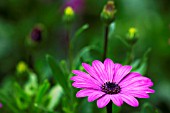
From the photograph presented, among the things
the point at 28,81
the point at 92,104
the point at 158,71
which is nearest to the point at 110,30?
the point at 92,104

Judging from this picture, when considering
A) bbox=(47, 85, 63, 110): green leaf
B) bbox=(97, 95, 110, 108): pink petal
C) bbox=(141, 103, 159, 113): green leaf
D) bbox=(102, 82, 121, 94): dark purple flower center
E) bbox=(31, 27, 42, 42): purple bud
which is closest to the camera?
bbox=(97, 95, 110, 108): pink petal

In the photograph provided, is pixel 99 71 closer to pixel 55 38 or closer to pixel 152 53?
pixel 152 53

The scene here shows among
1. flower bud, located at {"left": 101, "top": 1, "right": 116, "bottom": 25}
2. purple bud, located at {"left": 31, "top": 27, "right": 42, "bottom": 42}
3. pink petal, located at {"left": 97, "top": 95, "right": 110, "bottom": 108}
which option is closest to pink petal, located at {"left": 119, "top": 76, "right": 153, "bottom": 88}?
pink petal, located at {"left": 97, "top": 95, "right": 110, "bottom": 108}

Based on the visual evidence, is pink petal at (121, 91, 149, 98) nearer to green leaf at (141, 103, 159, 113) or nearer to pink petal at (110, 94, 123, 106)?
pink petal at (110, 94, 123, 106)

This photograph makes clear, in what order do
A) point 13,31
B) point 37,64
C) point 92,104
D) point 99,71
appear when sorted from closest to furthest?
point 99,71, point 92,104, point 37,64, point 13,31

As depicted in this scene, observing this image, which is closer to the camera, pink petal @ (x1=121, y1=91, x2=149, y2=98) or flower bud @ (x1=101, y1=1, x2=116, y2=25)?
pink petal @ (x1=121, y1=91, x2=149, y2=98)

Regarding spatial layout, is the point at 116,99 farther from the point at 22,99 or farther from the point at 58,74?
the point at 22,99

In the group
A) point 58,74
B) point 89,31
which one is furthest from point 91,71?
point 89,31

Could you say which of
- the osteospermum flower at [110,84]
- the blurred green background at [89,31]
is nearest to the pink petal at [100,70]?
the osteospermum flower at [110,84]
